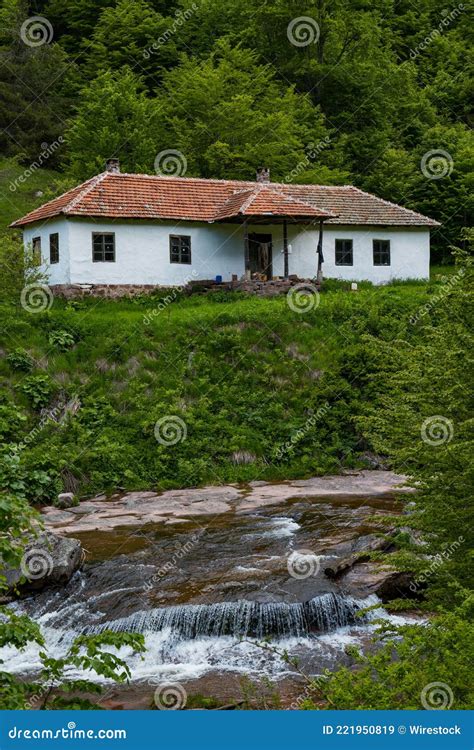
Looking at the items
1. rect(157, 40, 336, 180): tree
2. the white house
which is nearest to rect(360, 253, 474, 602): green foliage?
the white house

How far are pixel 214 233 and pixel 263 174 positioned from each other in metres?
4.39

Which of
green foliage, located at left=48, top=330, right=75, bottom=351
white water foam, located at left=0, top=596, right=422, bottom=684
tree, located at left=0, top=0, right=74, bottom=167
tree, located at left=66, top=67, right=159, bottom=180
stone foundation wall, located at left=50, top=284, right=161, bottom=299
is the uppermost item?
tree, located at left=0, top=0, right=74, bottom=167

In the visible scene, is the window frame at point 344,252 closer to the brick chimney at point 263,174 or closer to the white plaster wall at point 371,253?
the white plaster wall at point 371,253

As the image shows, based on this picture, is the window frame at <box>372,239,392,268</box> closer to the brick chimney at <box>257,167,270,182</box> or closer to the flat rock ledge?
the brick chimney at <box>257,167,270,182</box>

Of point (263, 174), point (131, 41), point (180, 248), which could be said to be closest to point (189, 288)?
point (180, 248)

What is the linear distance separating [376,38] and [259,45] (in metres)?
6.56

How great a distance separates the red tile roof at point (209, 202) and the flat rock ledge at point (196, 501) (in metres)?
12.0

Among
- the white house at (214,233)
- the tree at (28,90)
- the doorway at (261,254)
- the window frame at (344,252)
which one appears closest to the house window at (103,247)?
the white house at (214,233)

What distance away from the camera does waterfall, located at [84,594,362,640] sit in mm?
12203

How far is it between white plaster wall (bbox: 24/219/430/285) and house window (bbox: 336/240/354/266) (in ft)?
0.61

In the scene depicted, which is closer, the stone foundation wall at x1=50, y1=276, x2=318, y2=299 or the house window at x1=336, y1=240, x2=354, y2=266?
the stone foundation wall at x1=50, y1=276, x2=318, y2=299

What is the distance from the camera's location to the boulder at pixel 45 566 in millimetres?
13656

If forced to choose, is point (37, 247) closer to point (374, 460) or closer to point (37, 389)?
point (37, 389)

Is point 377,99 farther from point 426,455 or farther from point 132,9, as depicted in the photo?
point 426,455
